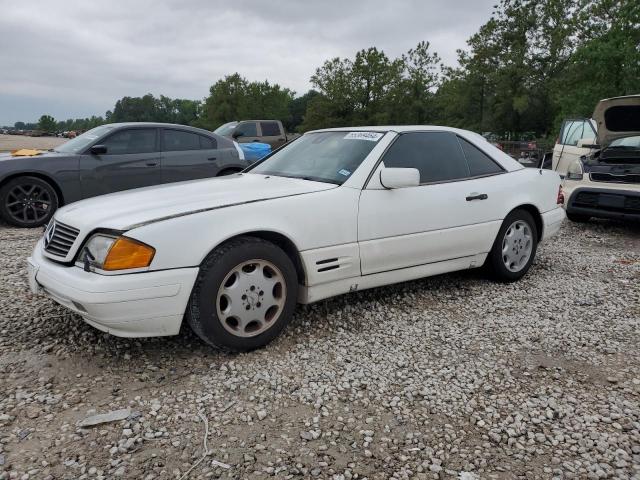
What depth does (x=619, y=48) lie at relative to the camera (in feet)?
54.9

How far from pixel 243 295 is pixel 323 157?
1412 mm

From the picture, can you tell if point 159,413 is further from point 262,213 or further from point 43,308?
point 43,308

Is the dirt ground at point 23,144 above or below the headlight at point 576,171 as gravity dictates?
above

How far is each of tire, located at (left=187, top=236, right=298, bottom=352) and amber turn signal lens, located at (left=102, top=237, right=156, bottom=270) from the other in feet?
1.05

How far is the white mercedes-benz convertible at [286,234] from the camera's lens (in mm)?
2715

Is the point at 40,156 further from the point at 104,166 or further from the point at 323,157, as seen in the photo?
the point at 323,157

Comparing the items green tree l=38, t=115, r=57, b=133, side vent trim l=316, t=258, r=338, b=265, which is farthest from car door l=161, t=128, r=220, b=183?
green tree l=38, t=115, r=57, b=133

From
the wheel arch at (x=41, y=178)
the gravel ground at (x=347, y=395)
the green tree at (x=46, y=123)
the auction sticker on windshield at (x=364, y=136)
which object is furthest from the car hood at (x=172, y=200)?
the green tree at (x=46, y=123)

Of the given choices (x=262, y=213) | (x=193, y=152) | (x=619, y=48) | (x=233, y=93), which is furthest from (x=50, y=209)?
(x=233, y=93)

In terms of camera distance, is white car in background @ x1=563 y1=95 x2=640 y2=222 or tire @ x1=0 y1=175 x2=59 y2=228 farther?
tire @ x1=0 y1=175 x2=59 y2=228

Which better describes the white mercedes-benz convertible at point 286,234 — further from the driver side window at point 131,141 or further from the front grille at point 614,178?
the driver side window at point 131,141

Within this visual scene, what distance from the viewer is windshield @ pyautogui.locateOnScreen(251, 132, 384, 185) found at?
365 cm

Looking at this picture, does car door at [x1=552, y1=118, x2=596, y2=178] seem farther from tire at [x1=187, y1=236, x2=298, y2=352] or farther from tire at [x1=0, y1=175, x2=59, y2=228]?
tire at [x1=0, y1=175, x2=59, y2=228]

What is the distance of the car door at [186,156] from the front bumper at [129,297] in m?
4.95
